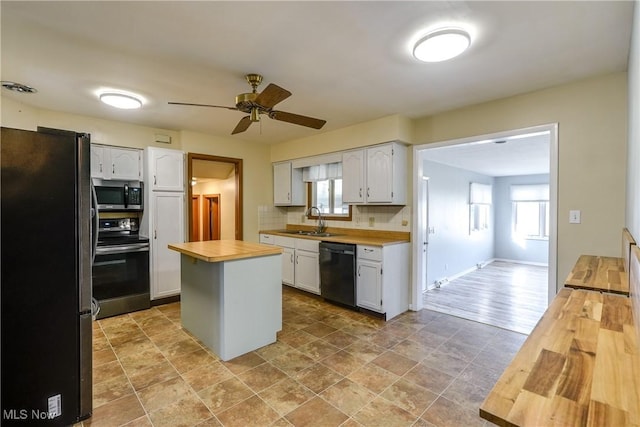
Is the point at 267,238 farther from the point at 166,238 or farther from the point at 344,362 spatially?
the point at 344,362

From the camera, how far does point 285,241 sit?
4781 mm

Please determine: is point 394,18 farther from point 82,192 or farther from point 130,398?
point 130,398

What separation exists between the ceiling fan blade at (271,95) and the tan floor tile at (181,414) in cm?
221

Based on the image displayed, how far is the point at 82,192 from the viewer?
179cm

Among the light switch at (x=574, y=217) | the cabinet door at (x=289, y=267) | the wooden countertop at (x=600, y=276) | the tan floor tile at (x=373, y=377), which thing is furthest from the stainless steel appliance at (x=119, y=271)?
the light switch at (x=574, y=217)

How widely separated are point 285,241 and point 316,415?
10.0ft

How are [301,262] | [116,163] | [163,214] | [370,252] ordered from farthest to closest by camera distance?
[301,262] → [163,214] → [116,163] → [370,252]

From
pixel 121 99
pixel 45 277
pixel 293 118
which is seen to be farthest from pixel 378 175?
pixel 45 277

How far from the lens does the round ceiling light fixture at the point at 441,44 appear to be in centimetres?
188

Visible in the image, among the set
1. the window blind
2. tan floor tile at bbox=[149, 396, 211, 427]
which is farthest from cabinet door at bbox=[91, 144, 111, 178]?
the window blind

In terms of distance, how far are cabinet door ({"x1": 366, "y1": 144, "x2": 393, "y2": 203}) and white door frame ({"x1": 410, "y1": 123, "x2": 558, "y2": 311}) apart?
1.14 feet

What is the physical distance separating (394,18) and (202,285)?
8.65 feet

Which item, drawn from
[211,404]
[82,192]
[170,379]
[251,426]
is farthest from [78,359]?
[251,426]

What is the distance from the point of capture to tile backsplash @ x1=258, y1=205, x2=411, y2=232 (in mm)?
3959
